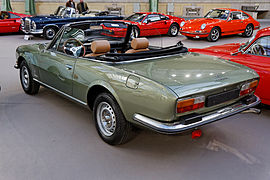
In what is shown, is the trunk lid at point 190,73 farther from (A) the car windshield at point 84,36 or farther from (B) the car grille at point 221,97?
(A) the car windshield at point 84,36

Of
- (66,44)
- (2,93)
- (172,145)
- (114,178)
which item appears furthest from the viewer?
(2,93)

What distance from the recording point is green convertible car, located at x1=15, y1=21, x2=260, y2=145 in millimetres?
2539

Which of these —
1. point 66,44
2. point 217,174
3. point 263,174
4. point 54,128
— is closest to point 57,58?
point 66,44

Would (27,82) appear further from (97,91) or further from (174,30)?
(174,30)

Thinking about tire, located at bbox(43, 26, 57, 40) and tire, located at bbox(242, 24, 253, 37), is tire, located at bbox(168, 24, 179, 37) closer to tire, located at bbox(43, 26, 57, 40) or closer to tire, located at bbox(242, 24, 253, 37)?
tire, located at bbox(242, 24, 253, 37)

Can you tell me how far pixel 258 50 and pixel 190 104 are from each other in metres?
2.28

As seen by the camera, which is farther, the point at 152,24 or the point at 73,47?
the point at 152,24

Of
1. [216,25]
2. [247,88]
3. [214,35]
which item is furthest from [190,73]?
[214,35]

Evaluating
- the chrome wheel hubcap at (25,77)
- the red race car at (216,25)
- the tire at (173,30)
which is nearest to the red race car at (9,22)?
the tire at (173,30)

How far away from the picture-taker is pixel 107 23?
166 inches

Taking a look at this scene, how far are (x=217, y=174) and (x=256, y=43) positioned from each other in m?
2.45

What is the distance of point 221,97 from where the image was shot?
2.79m

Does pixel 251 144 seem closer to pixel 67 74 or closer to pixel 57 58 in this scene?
pixel 67 74

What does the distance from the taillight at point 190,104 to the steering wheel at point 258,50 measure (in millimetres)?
2086
